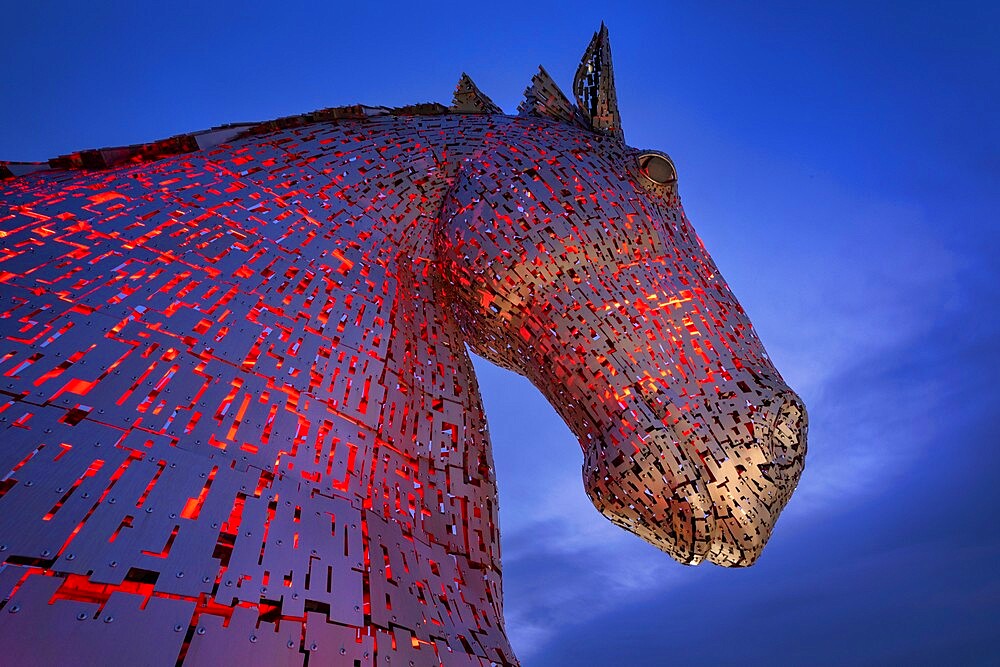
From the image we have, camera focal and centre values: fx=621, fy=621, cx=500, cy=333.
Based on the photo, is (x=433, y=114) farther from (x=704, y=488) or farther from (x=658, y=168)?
(x=704, y=488)

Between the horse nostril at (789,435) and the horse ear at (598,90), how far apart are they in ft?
3.96

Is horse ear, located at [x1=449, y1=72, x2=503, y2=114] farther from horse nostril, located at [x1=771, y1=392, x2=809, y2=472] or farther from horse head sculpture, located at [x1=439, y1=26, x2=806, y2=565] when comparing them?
horse nostril, located at [x1=771, y1=392, x2=809, y2=472]

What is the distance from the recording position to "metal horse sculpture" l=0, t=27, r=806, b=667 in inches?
32.2

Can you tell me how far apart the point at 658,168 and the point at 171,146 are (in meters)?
1.43

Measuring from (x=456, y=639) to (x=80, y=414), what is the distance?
70 centimetres

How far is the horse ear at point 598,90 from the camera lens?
7.38ft

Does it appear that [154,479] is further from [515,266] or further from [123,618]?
[515,266]

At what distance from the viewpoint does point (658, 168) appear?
1979 mm

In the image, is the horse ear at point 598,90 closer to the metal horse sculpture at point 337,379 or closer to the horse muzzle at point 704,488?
the metal horse sculpture at point 337,379

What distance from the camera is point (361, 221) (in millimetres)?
1624

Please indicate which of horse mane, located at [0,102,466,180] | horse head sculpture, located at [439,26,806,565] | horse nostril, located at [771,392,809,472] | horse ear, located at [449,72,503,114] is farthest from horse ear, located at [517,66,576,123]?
horse nostril, located at [771,392,809,472]

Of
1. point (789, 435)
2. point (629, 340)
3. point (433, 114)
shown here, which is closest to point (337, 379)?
point (629, 340)

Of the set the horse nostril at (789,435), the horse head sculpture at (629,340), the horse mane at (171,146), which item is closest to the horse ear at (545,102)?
the horse head sculpture at (629,340)

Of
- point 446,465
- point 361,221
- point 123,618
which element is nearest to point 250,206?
point 361,221
